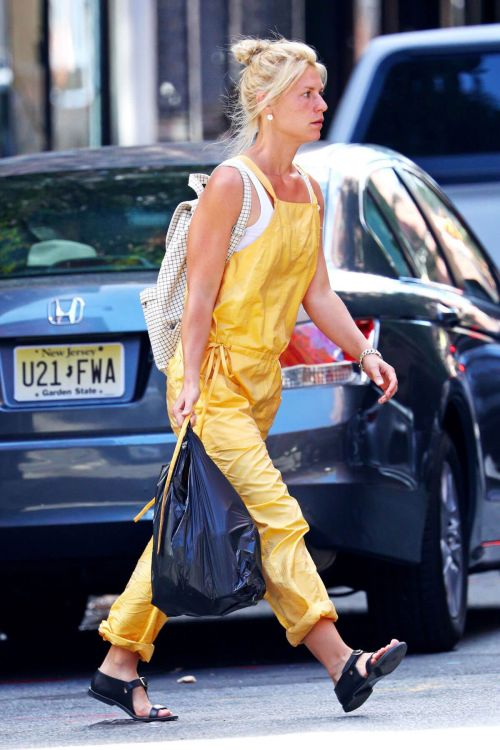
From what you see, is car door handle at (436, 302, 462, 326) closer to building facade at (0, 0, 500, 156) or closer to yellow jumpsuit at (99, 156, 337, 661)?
yellow jumpsuit at (99, 156, 337, 661)

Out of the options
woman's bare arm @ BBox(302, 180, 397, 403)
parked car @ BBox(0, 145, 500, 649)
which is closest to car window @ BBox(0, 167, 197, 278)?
parked car @ BBox(0, 145, 500, 649)

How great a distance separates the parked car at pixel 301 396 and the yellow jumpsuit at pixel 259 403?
670 mm

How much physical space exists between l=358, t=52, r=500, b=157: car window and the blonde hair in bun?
19.1 ft

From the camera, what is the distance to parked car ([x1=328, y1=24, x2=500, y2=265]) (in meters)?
11.0

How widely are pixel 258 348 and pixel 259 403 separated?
15cm

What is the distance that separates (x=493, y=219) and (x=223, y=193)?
524 cm

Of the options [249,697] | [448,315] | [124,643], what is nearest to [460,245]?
[448,315]

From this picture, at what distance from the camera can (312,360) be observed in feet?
19.3

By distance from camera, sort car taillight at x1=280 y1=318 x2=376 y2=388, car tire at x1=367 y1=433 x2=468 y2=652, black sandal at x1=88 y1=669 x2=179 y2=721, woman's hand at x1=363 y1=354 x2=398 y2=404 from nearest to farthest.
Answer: black sandal at x1=88 y1=669 x2=179 y2=721 < woman's hand at x1=363 y1=354 x2=398 y2=404 < car taillight at x1=280 y1=318 x2=376 y2=388 < car tire at x1=367 y1=433 x2=468 y2=652

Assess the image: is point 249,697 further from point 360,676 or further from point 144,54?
point 144,54

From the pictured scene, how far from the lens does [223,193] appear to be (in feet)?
16.7

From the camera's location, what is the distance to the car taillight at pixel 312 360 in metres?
5.86

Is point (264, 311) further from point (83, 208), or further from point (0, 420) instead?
point (83, 208)

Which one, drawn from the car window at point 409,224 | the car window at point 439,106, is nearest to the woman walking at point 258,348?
the car window at point 409,224
